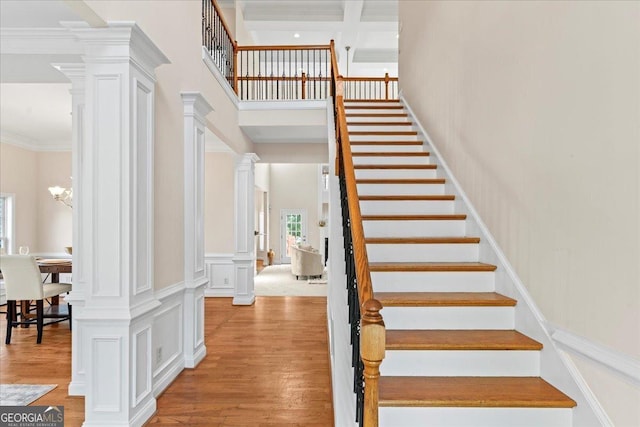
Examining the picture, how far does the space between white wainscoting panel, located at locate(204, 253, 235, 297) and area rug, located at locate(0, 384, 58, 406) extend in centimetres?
406

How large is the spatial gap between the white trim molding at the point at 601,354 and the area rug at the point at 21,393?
3.63 m

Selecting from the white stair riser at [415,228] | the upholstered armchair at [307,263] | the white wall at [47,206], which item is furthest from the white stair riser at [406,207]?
the white wall at [47,206]

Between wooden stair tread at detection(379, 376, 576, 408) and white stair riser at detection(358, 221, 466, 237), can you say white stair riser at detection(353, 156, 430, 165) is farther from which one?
wooden stair tread at detection(379, 376, 576, 408)

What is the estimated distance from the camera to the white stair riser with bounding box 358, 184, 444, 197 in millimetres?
3656

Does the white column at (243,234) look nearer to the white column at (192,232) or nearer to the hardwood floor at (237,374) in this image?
the hardwood floor at (237,374)

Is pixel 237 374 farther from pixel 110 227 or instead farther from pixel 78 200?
pixel 78 200

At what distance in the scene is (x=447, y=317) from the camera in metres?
2.44

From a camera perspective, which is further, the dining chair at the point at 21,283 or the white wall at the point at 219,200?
the white wall at the point at 219,200

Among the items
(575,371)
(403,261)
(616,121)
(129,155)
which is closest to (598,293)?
(575,371)

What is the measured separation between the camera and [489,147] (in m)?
2.85

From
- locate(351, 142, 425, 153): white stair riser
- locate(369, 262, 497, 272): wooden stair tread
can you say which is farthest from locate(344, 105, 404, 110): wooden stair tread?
locate(369, 262, 497, 272): wooden stair tread

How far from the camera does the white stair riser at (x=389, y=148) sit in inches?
169

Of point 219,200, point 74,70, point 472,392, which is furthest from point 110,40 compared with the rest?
point 219,200

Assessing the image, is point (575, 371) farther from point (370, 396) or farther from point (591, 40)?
point (591, 40)
